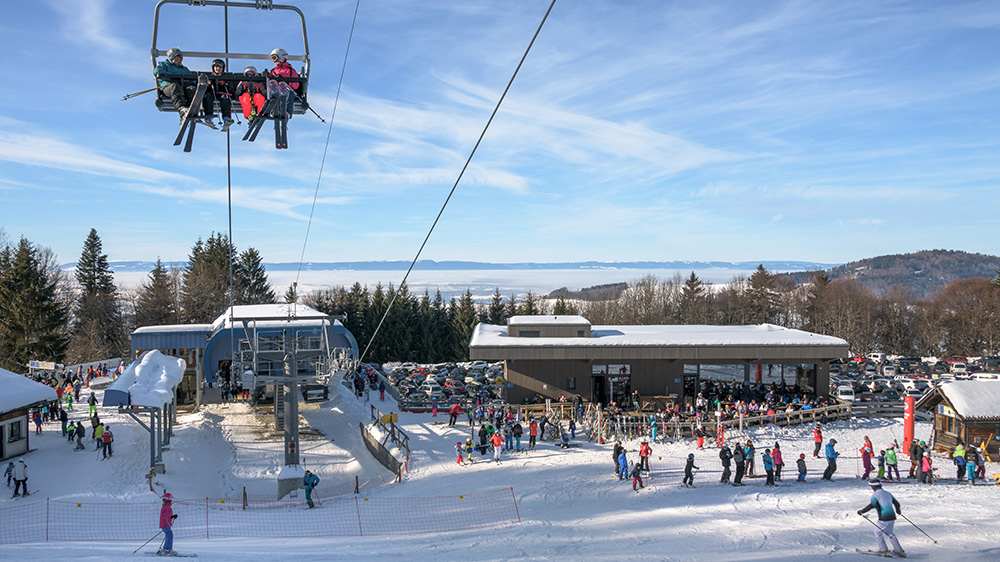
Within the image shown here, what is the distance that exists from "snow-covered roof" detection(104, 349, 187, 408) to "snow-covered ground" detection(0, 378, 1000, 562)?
2.48 metres

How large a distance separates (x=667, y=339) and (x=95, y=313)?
5749 cm

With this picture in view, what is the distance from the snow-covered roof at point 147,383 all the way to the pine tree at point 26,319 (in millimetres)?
32519

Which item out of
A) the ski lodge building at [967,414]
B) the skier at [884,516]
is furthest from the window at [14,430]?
the ski lodge building at [967,414]

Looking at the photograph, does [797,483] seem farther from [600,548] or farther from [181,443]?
[181,443]

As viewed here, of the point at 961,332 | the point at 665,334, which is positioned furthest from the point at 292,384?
the point at 961,332

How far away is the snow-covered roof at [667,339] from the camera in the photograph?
2897 cm

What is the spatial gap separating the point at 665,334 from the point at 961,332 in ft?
174

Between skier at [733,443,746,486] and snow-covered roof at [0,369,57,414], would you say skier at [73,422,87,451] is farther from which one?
skier at [733,443,746,486]

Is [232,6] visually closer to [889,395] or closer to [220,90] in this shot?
[220,90]

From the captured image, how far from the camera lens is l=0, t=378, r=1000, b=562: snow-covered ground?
11.2m

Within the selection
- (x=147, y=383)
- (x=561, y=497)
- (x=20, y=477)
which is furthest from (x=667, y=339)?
(x=20, y=477)

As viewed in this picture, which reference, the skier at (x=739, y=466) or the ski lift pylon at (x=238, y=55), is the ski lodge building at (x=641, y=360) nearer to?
the skier at (x=739, y=466)

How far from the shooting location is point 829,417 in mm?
25094

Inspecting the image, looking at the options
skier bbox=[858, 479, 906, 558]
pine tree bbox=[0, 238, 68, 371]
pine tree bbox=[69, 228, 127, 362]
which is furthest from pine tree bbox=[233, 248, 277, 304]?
skier bbox=[858, 479, 906, 558]
